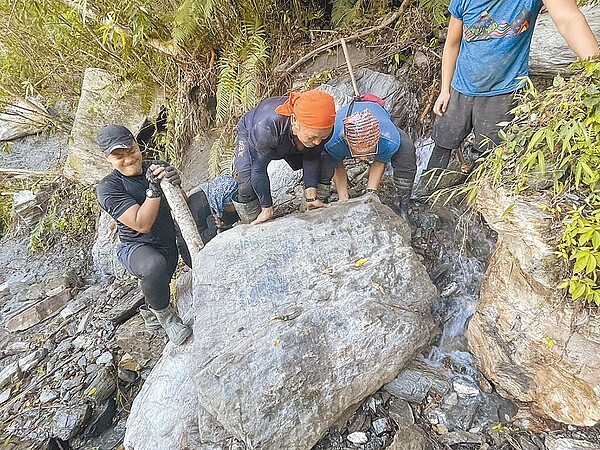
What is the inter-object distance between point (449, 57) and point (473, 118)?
49 cm

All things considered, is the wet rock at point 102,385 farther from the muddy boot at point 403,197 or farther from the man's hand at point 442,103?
the man's hand at point 442,103

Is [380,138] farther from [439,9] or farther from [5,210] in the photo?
[5,210]

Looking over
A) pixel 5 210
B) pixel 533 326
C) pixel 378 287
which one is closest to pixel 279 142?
pixel 378 287

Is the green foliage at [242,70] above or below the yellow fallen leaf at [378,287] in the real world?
above

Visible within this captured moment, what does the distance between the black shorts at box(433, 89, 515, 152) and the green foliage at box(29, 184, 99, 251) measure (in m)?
5.18

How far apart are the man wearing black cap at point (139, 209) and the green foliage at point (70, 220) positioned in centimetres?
357

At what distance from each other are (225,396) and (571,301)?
1.96 meters

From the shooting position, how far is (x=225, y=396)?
261 centimetres

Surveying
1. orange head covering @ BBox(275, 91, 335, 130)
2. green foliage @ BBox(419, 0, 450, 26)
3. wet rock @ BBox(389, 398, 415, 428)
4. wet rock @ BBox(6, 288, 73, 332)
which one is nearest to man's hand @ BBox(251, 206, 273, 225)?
orange head covering @ BBox(275, 91, 335, 130)

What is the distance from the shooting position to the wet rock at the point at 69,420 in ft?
12.4

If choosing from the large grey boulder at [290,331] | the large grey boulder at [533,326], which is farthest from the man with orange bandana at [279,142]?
the large grey boulder at [533,326]

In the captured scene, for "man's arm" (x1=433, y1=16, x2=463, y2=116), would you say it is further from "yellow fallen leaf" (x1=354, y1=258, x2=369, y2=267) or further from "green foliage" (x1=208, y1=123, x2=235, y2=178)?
"green foliage" (x1=208, y1=123, x2=235, y2=178)

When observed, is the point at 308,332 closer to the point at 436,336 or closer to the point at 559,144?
the point at 436,336

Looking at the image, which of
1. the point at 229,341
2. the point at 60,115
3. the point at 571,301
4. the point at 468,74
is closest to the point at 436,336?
the point at 571,301
